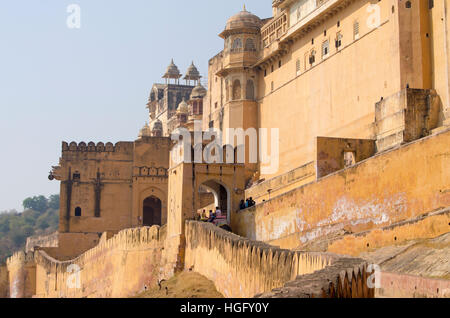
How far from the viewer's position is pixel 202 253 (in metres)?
20.5

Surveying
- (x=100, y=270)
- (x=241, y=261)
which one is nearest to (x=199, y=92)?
(x=100, y=270)

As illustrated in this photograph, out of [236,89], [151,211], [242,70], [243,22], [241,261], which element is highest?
[243,22]

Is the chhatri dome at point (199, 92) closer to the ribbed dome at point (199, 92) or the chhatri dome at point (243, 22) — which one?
the ribbed dome at point (199, 92)

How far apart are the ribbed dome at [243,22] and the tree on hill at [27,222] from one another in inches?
1593

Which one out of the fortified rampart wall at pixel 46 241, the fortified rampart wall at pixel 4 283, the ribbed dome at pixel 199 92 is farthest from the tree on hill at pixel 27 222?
Result: the fortified rampart wall at pixel 4 283

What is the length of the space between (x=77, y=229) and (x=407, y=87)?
21.0 metres

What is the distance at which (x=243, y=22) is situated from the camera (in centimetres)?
3909

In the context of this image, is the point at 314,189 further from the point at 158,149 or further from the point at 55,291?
the point at 158,149

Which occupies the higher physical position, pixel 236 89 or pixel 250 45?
pixel 250 45

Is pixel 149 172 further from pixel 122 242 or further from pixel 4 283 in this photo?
pixel 122 242

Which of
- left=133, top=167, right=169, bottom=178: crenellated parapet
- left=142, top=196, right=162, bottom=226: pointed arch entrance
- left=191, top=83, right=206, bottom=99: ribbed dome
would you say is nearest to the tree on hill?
left=191, top=83, right=206, bottom=99: ribbed dome

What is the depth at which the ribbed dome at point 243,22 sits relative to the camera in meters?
39.1

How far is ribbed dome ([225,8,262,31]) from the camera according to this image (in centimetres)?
3906

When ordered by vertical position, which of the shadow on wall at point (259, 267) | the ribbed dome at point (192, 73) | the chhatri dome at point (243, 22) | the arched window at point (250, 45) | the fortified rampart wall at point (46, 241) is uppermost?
the ribbed dome at point (192, 73)
